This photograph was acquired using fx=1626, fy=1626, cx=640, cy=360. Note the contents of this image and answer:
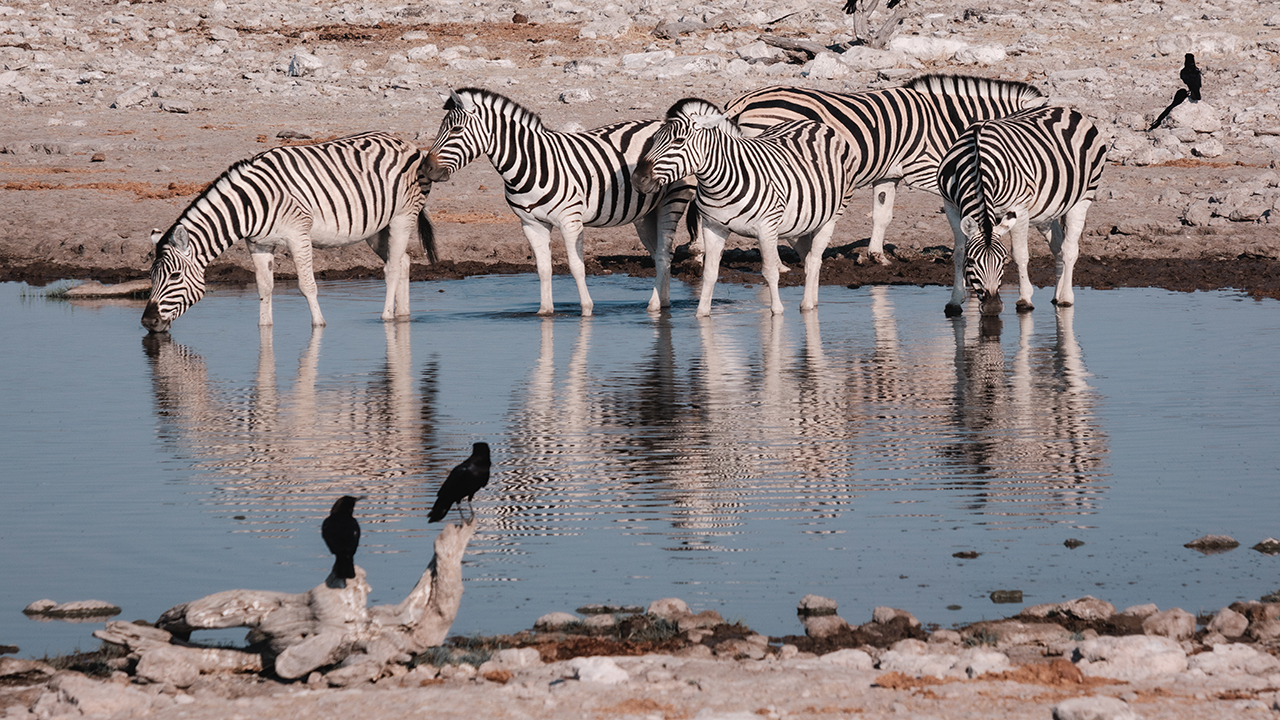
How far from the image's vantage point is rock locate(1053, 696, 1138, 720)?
4559mm

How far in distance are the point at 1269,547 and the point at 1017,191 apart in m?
8.09

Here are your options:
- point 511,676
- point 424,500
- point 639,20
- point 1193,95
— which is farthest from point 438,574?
point 639,20

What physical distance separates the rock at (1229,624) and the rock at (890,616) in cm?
103

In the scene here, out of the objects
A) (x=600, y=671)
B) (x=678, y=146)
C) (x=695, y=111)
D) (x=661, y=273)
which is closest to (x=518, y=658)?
(x=600, y=671)

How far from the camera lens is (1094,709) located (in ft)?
15.1

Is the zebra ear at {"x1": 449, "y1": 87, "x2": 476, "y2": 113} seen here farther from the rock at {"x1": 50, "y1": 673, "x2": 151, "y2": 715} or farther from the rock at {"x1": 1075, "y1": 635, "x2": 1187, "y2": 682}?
the rock at {"x1": 1075, "y1": 635, "x2": 1187, "y2": 682}

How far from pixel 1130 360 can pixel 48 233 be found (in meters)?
14.4

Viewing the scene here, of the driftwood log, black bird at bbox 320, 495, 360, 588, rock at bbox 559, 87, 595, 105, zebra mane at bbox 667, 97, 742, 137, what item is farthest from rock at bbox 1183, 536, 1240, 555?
rock at bbox 559, 87, 595, 105

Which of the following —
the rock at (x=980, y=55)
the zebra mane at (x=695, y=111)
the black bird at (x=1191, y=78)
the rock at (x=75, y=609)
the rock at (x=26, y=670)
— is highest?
the rock at (x=980, y=55)

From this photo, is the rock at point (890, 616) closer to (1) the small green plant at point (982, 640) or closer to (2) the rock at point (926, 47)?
(1) the small green plant at point (982, 640)

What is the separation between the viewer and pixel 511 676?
527 centimetres

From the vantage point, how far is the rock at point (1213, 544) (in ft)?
22.5

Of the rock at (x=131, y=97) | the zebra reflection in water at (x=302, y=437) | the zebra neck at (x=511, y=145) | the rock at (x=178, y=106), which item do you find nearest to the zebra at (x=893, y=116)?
the zebra neck at (x=511, y=145)

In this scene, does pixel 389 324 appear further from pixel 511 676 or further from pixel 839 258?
pixel 511 676
